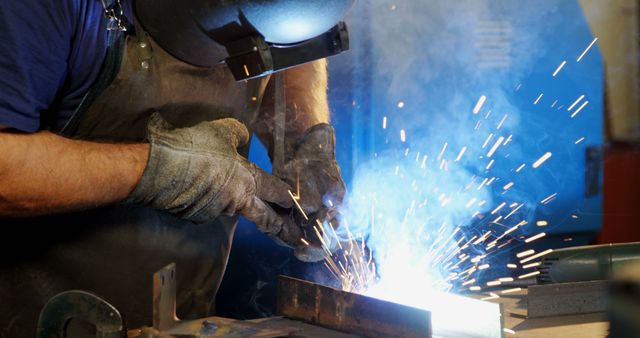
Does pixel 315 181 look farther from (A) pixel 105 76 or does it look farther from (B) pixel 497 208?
(B) pixel 497 208

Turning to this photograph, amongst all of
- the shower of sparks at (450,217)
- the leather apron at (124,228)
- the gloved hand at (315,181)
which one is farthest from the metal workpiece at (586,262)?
the leather apron at (124,228)

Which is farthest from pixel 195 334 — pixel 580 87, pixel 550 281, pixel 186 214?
pixel 580 87

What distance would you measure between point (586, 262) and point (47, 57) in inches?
60.5

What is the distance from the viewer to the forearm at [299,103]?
2.30 metres

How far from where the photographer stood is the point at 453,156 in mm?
3188

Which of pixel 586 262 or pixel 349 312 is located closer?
pixel 349 312

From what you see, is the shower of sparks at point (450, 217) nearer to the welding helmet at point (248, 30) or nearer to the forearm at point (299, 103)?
the forearm at point (299, 103)

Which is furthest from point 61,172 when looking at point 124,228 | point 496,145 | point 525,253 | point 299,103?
point 525,253

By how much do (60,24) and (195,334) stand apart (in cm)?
74

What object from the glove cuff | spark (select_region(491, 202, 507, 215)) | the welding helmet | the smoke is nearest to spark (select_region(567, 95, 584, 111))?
the smoke

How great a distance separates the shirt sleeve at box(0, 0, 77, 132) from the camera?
1428 millimetres

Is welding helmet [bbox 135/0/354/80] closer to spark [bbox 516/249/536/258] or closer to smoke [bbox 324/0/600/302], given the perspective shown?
smoke [bbox 324/0/600/302]

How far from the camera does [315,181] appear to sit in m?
2.04

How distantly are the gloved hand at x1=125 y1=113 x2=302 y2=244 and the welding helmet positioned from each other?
190 mm
